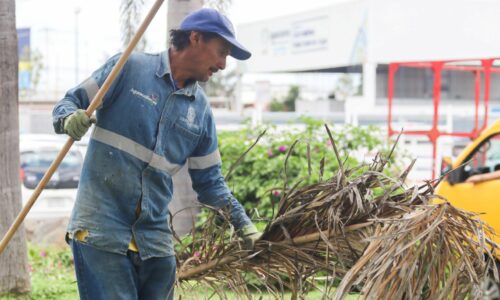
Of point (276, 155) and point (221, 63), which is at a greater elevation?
point (221, 63)

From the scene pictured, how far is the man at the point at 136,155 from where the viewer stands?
384 centimetres

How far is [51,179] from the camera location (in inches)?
441

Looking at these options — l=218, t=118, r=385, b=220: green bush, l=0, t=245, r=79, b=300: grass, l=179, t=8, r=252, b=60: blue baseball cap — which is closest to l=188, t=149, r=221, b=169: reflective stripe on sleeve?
l=179, t=8, r=252, b=60: blue baseball cap

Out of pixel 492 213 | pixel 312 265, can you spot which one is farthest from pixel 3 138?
pixel 492 213

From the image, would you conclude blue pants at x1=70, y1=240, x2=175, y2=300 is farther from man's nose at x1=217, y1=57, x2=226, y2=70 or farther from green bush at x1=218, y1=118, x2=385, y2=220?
green bush at x1=218, y1=118, x2=385, y2=220

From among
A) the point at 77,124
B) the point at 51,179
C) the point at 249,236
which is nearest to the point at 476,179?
the point at 249,236

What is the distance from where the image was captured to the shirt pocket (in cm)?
398

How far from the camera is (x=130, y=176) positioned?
3.88 meters

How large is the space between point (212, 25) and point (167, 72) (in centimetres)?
30

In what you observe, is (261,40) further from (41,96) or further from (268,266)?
(268,266)

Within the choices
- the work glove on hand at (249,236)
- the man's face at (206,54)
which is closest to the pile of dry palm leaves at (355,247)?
the work glove on hand at (249,236)

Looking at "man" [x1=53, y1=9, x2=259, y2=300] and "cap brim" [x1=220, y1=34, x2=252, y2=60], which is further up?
"cap brim" [x1=220, y1=34, x2=252, y2=60]

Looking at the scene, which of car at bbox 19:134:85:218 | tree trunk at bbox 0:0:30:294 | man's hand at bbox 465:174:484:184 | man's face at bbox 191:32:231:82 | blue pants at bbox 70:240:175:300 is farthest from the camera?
car at bbox 19:134:85:218

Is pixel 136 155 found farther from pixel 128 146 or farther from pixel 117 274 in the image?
pixel 117 274
